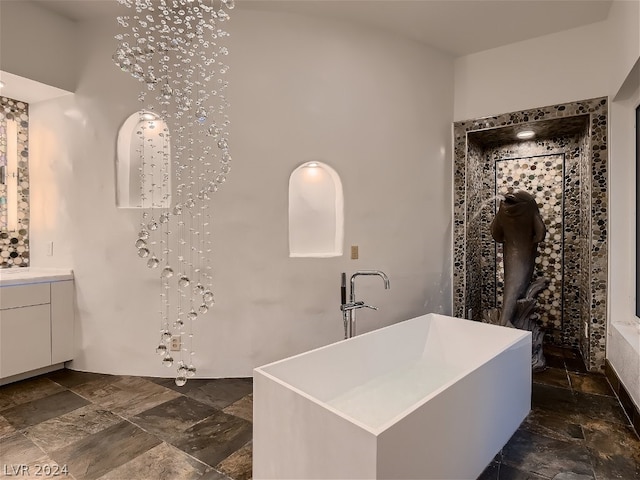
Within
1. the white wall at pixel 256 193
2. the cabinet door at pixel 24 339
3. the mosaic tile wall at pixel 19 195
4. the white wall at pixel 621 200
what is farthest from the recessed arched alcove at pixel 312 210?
the mosaic tile wall at pixel 19 195

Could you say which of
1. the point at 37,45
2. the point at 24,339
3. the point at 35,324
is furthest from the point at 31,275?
the point at 37,45

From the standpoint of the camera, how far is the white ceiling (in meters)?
2.85

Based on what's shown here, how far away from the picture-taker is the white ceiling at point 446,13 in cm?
285

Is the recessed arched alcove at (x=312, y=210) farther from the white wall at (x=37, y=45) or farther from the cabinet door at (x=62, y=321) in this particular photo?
the white wall at (x=37, y=45)

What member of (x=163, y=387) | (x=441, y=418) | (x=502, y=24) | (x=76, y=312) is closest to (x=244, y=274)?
(x=163, y=387)

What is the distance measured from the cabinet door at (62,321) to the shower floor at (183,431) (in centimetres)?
22

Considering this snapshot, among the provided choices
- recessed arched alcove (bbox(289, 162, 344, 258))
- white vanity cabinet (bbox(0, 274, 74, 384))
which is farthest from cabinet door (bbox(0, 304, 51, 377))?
recessed arched alcove (bbox(289, 162, 344, 258))

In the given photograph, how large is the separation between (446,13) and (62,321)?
13.3 feet

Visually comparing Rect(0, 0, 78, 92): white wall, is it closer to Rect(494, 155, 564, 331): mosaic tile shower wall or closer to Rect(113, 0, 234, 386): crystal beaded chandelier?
Rect(113, 0, 234, 386): crystal beaded chandelier

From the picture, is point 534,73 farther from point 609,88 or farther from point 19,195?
point 19,195

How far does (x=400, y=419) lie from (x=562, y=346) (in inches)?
135

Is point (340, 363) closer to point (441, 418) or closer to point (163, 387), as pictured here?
point (441, 418)

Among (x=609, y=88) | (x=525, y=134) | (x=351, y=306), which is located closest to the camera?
(x=351, y=306)

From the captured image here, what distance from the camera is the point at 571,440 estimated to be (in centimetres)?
207
